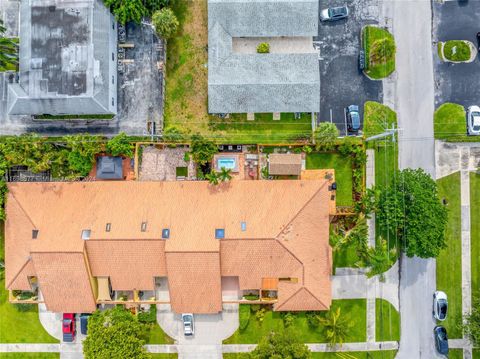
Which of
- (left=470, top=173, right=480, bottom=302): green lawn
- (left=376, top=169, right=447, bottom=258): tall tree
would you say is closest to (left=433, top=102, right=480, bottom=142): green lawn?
(left=470, top=173, right=480, bottom=302): green lawn

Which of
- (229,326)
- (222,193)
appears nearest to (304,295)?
(229,326)

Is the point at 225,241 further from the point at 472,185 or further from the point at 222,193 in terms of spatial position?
the point at 472,185

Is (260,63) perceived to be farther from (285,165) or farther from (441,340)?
(441,340)

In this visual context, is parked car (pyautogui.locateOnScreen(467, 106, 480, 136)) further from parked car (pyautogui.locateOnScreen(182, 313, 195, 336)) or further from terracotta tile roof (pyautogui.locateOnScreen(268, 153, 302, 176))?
parked car (pyautogui.locateOnScreen(182, 313, 195, 336))

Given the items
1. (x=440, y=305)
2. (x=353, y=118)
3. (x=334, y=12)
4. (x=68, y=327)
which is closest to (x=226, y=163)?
(x=353, y=118)

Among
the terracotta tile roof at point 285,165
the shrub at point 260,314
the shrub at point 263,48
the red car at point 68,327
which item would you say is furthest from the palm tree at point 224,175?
the red car at point 68,327

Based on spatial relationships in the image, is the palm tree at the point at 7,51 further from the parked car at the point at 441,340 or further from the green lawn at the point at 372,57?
the parked car at the point at 441,340
